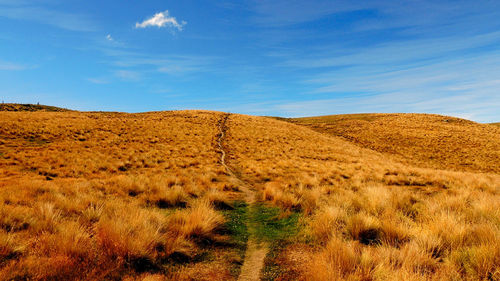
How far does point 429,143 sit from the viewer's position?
136 feet

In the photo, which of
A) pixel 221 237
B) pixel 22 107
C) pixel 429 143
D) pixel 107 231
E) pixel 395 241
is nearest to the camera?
pixel 107 231

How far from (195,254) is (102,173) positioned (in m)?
11.5

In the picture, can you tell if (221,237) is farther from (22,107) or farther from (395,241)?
(22,107)

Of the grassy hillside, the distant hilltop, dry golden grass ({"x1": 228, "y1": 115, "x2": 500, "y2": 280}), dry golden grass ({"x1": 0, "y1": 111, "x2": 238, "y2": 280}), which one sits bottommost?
dry golden grass ({"x1": 0, "y1": 111, "x2": 238, "y2": 280})

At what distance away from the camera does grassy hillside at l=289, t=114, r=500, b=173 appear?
31737mm

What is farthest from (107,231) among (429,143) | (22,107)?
(22,107)

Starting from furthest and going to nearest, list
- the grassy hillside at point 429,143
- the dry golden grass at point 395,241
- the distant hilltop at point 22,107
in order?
the distant hilltop at point 22,107 → the grassy hillside at point 429,143 → the dry golden grass at point 395,241

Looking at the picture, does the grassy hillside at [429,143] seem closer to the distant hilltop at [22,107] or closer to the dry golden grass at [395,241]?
the dry golden grass at [395,241]

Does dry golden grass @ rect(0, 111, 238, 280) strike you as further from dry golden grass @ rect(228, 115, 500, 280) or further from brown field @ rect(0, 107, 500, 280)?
dry golden grass @ rect(228, 115, 500, 280)

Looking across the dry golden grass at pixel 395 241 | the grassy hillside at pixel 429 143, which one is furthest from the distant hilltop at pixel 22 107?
the grassy hillside at pixel 429 143

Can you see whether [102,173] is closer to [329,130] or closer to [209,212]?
[209,212]

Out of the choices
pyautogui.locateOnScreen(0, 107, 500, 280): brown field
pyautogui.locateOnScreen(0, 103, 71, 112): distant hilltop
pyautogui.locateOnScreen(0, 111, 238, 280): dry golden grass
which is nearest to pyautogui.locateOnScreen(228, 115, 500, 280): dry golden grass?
pyautogui.locateOnScreen(0, 107, 500, 280): brown field

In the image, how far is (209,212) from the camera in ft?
19.2

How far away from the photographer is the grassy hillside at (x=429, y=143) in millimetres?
31737
